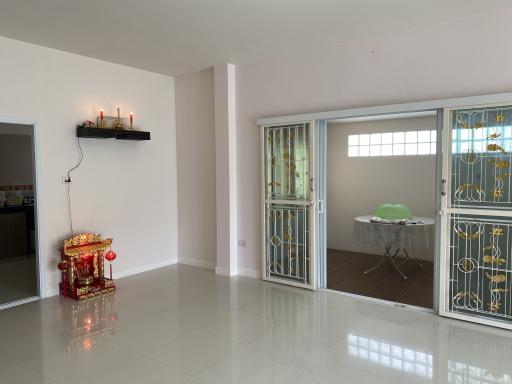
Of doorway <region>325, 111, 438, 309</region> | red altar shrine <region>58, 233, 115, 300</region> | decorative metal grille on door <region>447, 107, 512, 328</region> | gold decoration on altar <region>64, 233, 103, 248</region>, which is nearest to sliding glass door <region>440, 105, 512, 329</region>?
decorative metal grille on door <region>447, 107, 512, 328</region>

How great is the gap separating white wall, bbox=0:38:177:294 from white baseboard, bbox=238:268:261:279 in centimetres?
126

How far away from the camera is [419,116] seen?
240 inches

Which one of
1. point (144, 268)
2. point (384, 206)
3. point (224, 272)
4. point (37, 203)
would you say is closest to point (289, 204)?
point (224, 272)

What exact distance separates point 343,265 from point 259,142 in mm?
2293

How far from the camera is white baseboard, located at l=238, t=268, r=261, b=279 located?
5187mm

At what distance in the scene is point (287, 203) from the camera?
15.9ft

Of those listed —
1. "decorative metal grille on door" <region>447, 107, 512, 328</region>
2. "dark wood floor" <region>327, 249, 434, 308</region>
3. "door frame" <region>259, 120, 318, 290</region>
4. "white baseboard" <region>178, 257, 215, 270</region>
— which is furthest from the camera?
"white baseboard" <region>178, 257, 215, 270</region>

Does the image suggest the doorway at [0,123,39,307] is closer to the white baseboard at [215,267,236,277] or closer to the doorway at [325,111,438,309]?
the white baseboard at [215,267,236,277]

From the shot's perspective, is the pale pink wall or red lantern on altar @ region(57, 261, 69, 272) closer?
the pale pink wall

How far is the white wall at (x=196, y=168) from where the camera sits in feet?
18.3

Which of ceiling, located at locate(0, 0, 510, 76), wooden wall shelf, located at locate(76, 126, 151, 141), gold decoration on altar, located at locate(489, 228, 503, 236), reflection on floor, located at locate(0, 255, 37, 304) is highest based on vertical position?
ceiling, located at locate(0, 0, 510, 76)

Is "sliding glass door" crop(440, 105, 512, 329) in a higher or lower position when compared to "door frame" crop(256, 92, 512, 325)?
lower

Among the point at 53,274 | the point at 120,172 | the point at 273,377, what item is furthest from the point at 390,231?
the point at 53,274

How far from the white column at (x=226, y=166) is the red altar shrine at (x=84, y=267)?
4.70 ft
